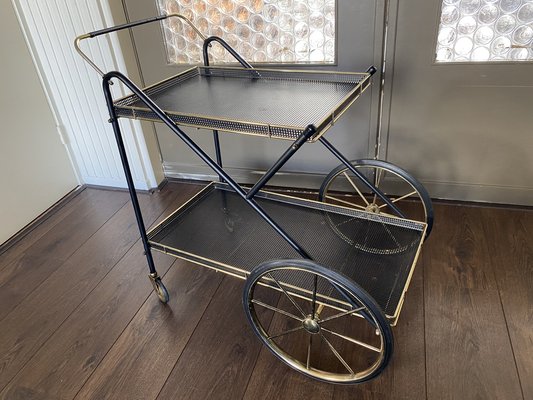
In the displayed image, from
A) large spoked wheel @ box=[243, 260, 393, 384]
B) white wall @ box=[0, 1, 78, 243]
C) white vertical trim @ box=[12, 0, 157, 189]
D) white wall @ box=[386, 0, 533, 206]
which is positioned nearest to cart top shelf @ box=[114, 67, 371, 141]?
large spoked wheel @ box=[243, 260, 393, 384]

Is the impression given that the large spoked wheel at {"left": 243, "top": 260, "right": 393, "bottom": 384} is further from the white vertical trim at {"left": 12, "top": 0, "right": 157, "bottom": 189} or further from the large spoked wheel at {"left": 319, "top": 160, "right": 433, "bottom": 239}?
the white vertical trim at {"left": 12, "top": 0, "right": 157, "bottom": 189}

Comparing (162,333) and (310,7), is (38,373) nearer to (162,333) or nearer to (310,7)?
(162,333)

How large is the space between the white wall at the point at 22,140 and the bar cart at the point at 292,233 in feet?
2.69

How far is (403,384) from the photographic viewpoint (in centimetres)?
127

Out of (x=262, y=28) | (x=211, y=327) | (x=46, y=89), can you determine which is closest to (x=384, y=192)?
(x=262, y=28)

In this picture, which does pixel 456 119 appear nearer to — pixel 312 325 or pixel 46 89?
pixel 312 325

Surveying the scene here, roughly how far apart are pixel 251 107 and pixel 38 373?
1087 mm

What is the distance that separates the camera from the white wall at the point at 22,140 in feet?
6.27

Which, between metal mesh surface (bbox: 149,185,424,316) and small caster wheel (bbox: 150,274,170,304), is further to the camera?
small caster wheel (bbox: 150,274,170,304)

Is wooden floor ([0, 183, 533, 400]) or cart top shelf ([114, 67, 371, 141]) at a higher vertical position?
cart top shelf ([114, 67, 371, 141])

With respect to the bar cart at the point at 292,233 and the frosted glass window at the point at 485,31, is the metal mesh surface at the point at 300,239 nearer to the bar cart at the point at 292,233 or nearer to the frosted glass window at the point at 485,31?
the bar cart at the point at 292,233

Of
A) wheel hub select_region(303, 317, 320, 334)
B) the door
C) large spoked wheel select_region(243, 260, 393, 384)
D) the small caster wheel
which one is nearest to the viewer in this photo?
large spoked wheel select_region(243, 260, 393, 384)

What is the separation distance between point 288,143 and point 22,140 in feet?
4.09

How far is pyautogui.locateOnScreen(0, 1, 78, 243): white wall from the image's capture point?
6.27ft
